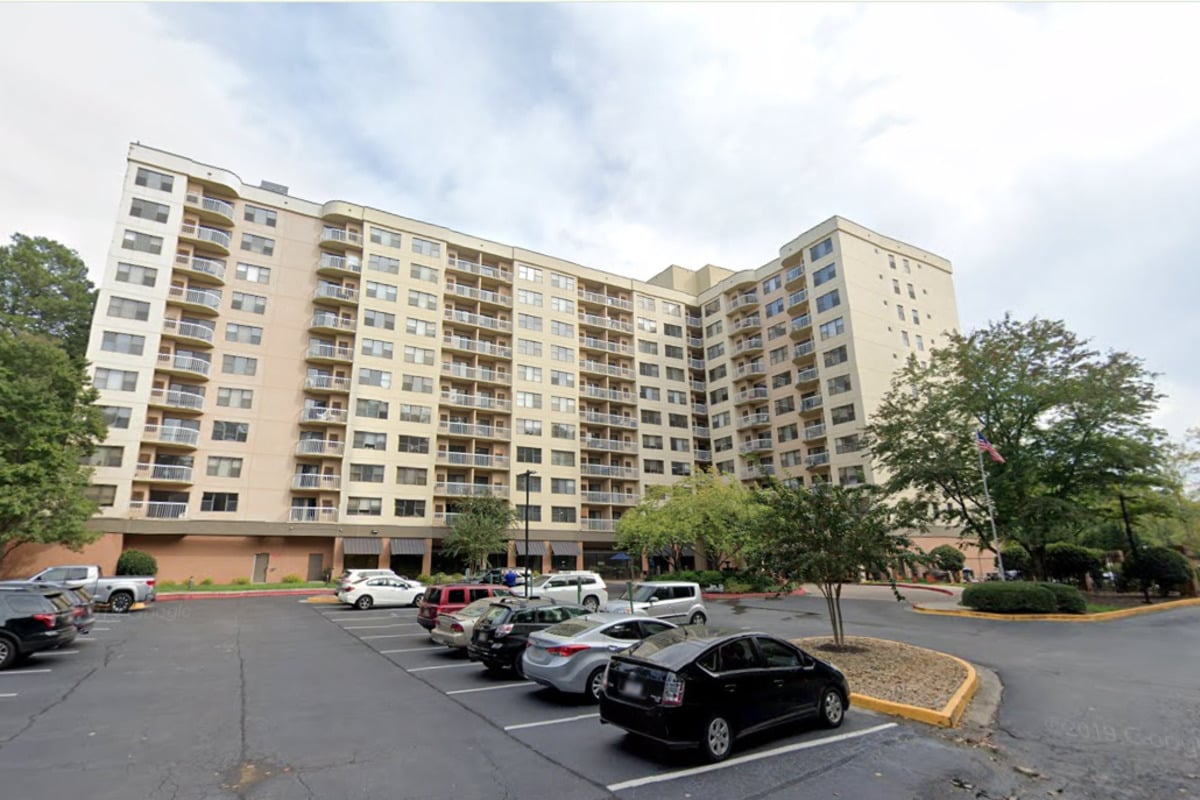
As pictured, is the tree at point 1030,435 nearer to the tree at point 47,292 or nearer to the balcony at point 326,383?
the balcony at point 326,383

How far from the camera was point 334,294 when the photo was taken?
45969 mm

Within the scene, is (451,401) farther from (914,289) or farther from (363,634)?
(914,289)

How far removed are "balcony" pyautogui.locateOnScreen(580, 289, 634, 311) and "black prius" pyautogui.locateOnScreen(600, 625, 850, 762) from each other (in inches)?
2048

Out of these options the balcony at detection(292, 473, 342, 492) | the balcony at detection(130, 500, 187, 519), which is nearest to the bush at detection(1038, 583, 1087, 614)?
the balcony at detection(292, 473, 342, 492)

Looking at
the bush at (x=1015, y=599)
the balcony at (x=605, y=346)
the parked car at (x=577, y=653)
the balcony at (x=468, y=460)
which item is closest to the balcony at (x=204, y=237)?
the balcony at (x=468, y=460)

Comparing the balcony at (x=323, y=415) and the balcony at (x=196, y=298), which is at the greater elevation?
the balcony at (x=196, y=298)

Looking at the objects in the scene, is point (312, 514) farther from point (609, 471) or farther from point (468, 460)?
point (609, 471)

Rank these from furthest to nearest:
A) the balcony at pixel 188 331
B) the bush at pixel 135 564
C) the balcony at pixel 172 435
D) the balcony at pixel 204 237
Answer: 1. the balcony at pixel 204 237
2. the balcony at pixel 188 331
3. the balcony at pixel 172 435
4. the bush at pixel 135 564

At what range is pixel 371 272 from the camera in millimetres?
47625

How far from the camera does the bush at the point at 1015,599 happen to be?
71.3ft

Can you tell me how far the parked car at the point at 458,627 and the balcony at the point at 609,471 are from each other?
125ft

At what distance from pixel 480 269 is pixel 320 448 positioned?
2134 cm

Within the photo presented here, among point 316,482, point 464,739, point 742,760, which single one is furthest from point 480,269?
point 742,760

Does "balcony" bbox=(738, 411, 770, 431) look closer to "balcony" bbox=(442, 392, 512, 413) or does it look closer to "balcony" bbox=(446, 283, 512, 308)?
"balcony" bbox=(442, 392, 512, 413)
